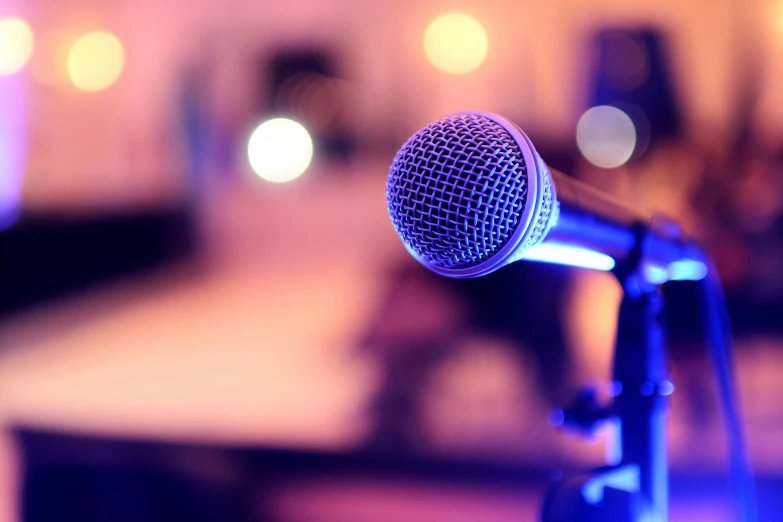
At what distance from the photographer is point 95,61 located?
6.19 meters

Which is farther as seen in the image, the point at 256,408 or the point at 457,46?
the point at 457,46

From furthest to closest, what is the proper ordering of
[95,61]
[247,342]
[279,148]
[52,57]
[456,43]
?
[95,61], [52,57], [456,43], [279,148], [247,342]

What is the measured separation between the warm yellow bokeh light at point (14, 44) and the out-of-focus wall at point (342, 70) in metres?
0.13

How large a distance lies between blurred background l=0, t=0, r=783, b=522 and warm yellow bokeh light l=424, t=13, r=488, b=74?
0.06 feet

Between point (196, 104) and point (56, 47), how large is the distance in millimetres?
1291

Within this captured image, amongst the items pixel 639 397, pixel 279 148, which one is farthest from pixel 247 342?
pixel 639 397

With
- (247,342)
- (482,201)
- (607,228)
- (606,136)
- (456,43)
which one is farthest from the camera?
(456,43)

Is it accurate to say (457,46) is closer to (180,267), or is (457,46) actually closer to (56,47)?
(180,267)

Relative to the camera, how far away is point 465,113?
0.66m

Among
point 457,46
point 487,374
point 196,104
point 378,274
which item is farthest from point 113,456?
point 457,46

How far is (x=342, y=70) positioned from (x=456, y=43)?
99 cm

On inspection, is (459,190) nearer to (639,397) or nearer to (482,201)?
(482,201)

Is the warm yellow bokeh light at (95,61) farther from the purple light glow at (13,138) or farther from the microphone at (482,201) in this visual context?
the microphone at (482,201)

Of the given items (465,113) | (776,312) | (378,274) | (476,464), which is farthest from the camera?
(378,274)
